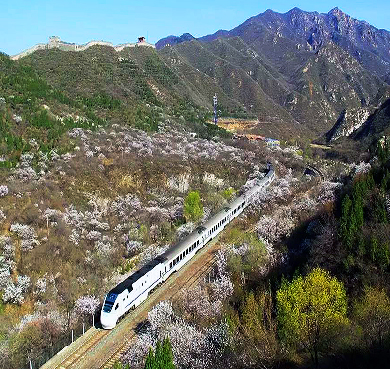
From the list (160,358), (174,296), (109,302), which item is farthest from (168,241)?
(160,358)

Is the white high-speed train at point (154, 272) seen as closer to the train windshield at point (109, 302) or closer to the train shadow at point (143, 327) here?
the train windshield at point (109, 302)

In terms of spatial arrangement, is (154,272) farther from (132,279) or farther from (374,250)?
(374,250)

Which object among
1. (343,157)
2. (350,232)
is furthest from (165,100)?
(350,232)

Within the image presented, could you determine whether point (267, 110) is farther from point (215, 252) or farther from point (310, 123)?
point (215, 252)

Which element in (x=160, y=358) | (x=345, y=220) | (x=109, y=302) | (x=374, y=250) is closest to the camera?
(x=160, y=358)

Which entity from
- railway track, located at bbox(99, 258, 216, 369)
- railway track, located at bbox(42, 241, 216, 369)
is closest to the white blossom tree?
railway track, located at bbox(42, 241, 216, 369)

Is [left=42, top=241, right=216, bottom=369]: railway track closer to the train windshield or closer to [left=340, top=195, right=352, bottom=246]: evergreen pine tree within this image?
the train windshield

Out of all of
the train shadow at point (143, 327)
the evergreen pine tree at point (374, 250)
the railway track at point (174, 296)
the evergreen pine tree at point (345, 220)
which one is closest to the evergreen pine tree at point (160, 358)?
the railway track at point (174, 296)

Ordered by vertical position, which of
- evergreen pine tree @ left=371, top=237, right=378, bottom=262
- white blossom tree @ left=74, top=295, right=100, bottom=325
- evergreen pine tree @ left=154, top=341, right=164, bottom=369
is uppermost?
evergreen pine tree @ left=371, top=237, right=378, bottom=262
